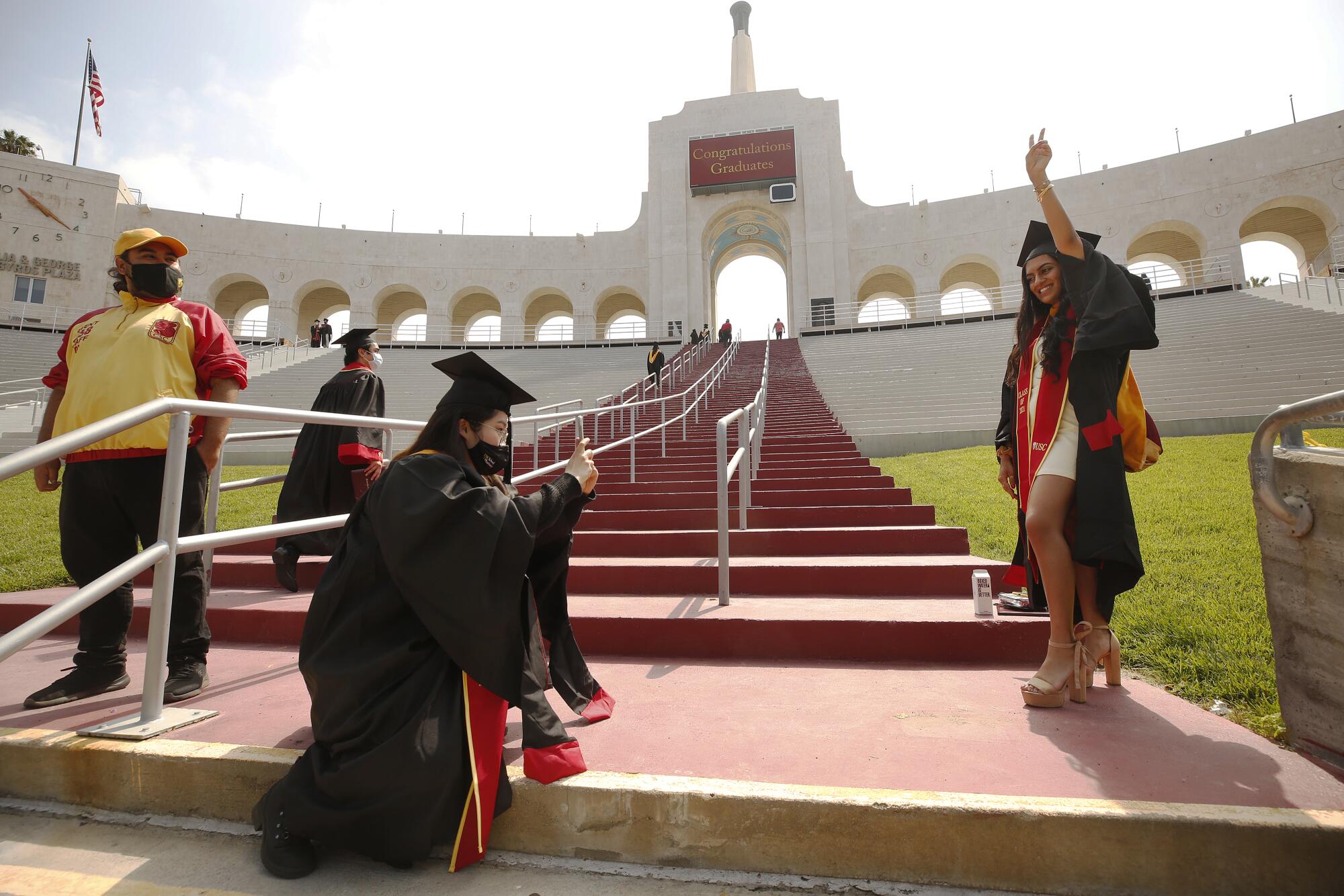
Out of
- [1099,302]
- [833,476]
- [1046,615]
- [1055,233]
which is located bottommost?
Result: [1046,615]

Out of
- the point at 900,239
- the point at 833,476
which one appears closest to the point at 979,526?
the point at 833,476

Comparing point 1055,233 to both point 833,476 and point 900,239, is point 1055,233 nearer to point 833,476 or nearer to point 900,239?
point 833,476

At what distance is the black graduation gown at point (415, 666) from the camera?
1.54 metres

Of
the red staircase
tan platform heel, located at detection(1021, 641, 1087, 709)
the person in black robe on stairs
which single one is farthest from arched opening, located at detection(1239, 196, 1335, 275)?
tan platform heel, located at detection(1021, 641, 1087, 709)

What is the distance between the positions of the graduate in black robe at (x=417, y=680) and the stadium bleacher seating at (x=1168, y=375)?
9087mm

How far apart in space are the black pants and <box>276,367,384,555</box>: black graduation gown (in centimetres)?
121

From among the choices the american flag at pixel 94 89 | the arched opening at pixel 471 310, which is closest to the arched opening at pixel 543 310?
the arched opening at pixel 471 310

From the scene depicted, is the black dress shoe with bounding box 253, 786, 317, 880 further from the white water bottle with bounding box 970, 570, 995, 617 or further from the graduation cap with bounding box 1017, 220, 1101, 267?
the graduation cap with bounding box 1017, 220, 1101, 267

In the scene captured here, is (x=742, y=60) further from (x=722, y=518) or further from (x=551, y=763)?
(x=551, y=763)

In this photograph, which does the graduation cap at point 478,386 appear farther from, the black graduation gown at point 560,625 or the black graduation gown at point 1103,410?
the black graduation gown at point 1103,410

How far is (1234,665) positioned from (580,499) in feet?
8.92

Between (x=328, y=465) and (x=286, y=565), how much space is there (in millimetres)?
651

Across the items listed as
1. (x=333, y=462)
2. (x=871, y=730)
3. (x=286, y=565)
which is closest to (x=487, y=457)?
(x=871, y=730)

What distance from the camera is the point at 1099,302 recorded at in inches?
88.2
